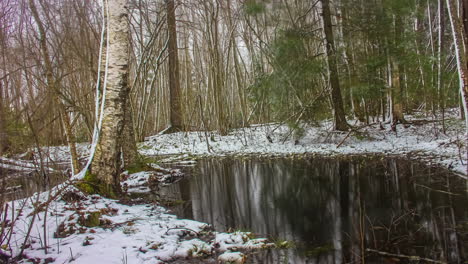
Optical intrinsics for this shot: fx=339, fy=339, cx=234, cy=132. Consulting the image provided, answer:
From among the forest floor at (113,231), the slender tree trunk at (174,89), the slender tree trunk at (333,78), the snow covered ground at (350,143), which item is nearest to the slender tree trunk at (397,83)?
the snow covered ground at (350,143)

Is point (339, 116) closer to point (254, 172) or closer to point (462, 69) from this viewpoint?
point (254, 172)

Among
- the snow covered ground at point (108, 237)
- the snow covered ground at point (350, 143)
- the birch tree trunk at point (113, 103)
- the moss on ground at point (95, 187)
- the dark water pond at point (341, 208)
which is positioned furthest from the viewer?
the snow covered ground at point (350, 143)

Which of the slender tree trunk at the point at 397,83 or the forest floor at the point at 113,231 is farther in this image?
the slender tree trunk at the point at 397,83

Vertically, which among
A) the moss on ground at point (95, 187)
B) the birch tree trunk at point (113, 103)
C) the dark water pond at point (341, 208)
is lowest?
the dark water pond at point (341, 208)

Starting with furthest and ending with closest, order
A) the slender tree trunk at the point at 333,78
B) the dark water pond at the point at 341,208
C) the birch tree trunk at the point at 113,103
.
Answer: the slender tree trunk at the point at 333,78 < the birch tree trunk at the point at 113,103 < the dark water pond at the point at 341,208

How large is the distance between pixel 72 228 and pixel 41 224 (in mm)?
380

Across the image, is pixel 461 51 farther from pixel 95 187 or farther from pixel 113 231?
pixel 95 187

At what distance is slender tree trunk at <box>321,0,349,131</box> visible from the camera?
11.9m

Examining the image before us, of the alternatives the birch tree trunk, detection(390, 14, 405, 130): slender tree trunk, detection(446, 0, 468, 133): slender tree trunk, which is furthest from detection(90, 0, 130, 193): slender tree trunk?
detection(390, 14, 405, 130): slender tree trunk

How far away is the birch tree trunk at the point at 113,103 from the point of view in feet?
19.6

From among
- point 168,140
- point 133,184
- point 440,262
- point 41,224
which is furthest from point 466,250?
point 168,140

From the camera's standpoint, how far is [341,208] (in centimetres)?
566

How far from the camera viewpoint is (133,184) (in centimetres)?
822

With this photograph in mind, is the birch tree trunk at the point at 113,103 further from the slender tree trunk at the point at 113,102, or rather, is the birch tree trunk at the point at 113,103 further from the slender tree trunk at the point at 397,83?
the slender tree trunk at the point at 397,83
